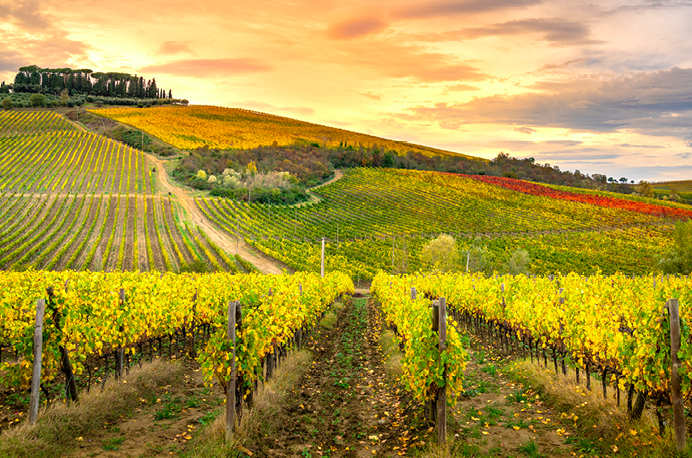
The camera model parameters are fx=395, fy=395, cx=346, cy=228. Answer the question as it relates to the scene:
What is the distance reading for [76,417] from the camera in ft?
21.0

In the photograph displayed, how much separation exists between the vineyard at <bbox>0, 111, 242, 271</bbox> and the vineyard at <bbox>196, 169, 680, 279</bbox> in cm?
855

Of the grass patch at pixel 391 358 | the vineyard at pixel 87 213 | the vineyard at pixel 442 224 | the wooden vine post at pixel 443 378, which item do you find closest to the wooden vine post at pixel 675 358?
the wooden vine post at pixel 443 378

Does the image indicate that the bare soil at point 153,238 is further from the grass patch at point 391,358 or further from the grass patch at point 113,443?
the grass patch at point 113,443

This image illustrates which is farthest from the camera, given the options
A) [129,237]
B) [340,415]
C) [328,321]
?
[129,237]

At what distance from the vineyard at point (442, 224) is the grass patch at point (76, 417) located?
41664 millimetres

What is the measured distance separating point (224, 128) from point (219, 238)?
97.8 metres

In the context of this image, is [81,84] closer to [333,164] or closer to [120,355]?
[333,164]

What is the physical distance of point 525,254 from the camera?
54.2m

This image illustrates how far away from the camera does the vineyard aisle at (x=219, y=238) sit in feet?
169

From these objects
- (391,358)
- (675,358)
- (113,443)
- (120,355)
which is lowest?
(391,358)

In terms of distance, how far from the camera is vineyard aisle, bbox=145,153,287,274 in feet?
169

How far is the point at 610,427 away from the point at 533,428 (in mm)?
1130

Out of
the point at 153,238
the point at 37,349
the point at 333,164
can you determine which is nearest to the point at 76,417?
the point at 37,349

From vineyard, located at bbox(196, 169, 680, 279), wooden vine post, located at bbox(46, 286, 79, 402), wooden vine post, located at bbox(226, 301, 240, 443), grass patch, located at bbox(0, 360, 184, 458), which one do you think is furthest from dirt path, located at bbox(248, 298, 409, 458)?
vineyard, located at bbox(196, 169, 680, 279)
